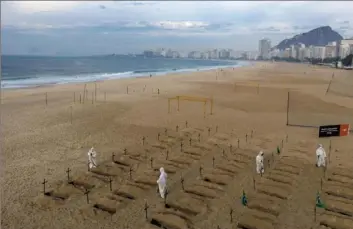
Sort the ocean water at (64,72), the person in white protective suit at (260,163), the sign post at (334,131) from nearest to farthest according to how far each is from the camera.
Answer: the person in white protective suit at (260,163), the sign post at (334,131), the ocean water at (64,72)

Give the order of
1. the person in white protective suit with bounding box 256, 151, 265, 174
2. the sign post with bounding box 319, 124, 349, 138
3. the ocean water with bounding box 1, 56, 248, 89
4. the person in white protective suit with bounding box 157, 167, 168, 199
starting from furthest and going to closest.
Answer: the ocean water with bounding box 1, 56, 248, 89 < the sign post with bounding box 319, 124, 349, 138 < the person in white protective suit with bounding box 256, 151, 265, 174 < the person in white protective suit with bounding box 157, 167, 168, 199

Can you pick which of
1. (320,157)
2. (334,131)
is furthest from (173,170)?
(334,131)

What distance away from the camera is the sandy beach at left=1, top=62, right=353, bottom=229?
889 centimetres

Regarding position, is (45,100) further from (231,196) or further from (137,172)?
(231,196)

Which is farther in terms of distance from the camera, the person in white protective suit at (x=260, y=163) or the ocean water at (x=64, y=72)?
the ocean water at (x=64, y=72)

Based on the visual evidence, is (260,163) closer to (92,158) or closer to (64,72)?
(92,158)

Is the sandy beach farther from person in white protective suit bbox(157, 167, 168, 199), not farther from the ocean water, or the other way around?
the ocean water

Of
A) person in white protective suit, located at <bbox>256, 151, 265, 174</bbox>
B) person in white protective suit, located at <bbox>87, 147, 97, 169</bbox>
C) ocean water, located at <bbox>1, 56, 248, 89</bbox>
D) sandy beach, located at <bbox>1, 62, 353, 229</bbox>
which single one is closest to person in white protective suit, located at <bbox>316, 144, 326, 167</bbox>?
sandy beach, located at <bbox>1, 62, 353, 229</bbox>

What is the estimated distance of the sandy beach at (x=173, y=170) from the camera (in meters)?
8.89

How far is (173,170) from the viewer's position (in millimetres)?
11961

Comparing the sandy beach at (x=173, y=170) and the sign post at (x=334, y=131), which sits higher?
the sign post at (x=334, y=131)

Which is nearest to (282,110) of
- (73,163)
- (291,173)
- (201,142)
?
(201,142)

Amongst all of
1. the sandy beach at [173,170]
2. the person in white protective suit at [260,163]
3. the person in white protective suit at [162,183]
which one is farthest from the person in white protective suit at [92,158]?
the person in white protective suit at [260,163]

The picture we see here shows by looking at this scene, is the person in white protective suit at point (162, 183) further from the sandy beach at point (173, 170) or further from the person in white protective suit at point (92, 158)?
the person in white protective suit at point (92, 158)
